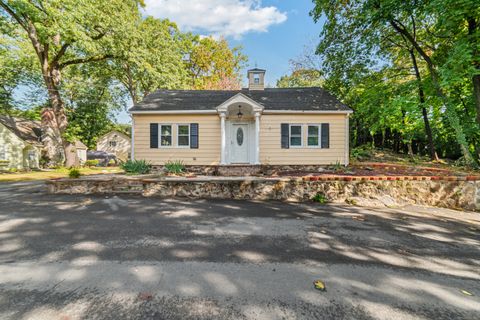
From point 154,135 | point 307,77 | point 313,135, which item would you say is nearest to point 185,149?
point 154,135

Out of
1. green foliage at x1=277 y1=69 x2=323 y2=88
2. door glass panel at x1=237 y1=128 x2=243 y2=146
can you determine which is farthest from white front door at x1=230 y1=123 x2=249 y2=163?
green foliage at x1=277 y1=69 x2=323 y2=88

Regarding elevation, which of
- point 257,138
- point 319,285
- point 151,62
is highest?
point 151,62

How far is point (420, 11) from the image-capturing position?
8.54 metres

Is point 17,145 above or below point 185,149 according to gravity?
above

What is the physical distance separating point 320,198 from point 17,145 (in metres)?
26.1

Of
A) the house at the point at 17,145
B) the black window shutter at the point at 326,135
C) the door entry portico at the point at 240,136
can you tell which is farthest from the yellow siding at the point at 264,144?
the house at the point at 17,145

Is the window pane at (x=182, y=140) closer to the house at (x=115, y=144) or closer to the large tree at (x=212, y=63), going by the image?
the large tree at (x=212, y=63)

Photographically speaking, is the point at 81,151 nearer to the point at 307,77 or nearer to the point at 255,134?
the point at 255,134

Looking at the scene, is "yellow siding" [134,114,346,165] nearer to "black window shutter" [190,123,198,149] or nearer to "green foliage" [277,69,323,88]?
"black window shutter" [190,123,198,149]

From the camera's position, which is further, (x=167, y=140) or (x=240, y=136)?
(x=240, y=136)

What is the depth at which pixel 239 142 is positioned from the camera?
1091cm

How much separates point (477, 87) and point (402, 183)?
6.17 m

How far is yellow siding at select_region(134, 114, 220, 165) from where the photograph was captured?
10531mm

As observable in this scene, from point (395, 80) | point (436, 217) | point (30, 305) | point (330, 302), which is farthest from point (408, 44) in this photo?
point (30, 305)
